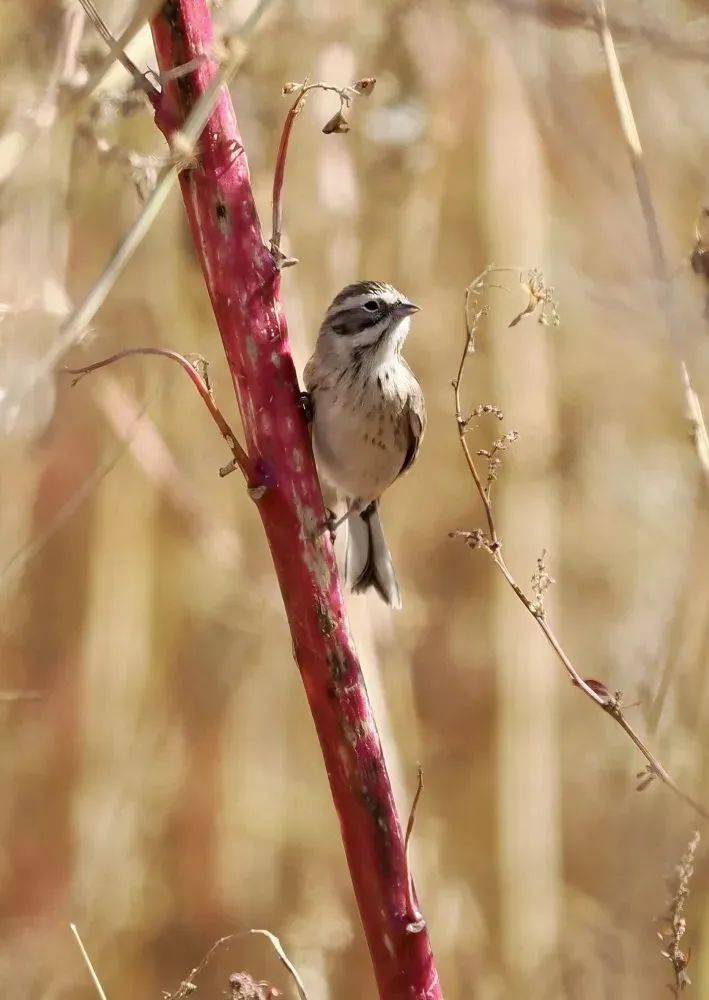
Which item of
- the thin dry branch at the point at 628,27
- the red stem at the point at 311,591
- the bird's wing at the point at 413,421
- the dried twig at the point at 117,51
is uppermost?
the thin dry branch at the point at 628,27

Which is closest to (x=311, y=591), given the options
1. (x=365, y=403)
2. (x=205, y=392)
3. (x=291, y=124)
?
(x=205, y=392)

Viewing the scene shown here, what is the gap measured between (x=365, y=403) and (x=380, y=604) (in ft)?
1.86

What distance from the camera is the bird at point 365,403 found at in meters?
2.57

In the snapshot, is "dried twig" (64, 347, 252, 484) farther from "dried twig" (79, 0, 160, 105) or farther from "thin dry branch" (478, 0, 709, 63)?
"thin dry branch" (478, 0, 709, 63)

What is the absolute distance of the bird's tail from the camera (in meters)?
2.76

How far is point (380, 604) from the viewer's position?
9.38 feet

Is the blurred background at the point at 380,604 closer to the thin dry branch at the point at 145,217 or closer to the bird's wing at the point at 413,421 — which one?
the bird's wing at the point at 413,421

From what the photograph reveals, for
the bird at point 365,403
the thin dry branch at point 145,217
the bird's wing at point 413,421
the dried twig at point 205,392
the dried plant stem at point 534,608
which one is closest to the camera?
the thin dry branch at point 145,217

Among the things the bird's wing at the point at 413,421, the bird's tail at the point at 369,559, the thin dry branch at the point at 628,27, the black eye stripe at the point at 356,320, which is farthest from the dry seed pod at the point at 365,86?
the bird's tail at the point at 369,559

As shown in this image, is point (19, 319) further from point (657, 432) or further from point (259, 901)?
point (657, 432)

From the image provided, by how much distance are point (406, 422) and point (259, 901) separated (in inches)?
55.5

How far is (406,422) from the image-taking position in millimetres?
2754

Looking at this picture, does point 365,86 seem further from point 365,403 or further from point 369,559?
point 369,559

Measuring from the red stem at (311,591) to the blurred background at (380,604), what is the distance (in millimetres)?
1034
